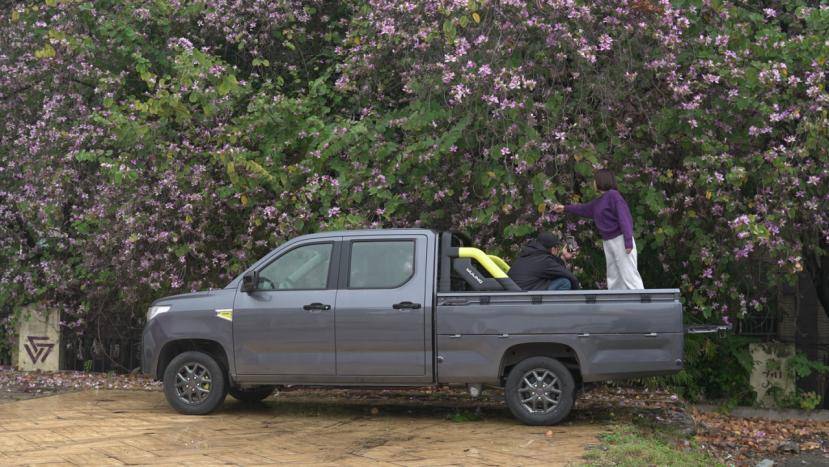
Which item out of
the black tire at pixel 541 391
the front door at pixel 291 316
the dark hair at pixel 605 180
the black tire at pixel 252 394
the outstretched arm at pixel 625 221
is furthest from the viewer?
the black tire at pixel 252 394

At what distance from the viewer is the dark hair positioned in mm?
10086

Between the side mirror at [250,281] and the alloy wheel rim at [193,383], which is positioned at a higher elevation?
the side mirror at [250,281]

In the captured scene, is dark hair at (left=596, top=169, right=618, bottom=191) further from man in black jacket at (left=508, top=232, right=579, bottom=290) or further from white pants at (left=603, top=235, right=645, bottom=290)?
man in black jacket at (left=508, top=232, right=579, bottom=290)

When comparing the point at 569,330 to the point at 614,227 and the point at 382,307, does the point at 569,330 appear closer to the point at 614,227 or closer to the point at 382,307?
the point at 614,227

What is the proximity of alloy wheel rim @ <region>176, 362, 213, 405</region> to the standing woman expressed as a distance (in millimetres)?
3923

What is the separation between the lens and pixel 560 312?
892 cm

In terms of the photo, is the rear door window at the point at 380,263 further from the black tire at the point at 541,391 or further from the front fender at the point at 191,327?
the black tire at the point at 541,391

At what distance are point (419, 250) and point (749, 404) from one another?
6.08 m

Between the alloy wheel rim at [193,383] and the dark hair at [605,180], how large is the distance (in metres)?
4.39

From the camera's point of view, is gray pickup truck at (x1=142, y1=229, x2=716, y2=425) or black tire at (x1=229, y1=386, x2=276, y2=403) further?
black tire at (x1=229, y1=386, x2=276, y2=403)

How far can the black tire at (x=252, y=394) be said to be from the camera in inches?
422

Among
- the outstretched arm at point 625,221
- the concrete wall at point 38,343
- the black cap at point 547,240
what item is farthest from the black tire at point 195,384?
the concrete wall at point 38,343

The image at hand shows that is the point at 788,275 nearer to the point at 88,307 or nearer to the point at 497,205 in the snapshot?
the point at 497,205

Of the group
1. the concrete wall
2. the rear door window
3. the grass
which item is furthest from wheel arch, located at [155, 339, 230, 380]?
the concrete wall
